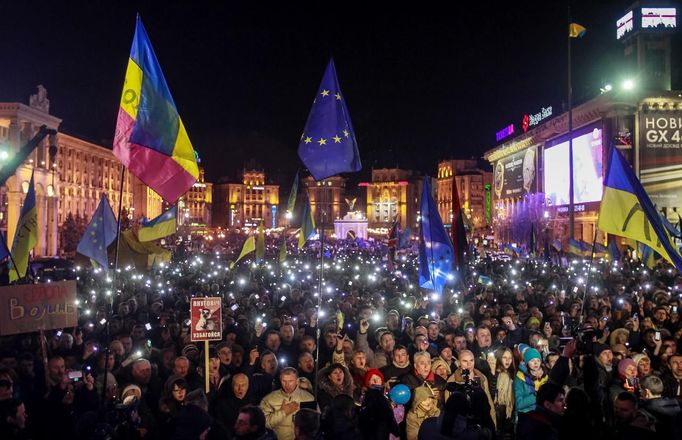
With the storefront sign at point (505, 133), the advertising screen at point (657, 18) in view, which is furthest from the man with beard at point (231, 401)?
the storefront sign at point (505, 133)

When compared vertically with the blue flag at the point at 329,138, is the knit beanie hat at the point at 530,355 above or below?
below

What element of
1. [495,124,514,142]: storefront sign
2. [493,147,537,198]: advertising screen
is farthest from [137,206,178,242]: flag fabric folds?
[495,124,514,142]: storefront sign

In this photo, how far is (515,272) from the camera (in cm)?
2311

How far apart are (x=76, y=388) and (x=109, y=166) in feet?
271

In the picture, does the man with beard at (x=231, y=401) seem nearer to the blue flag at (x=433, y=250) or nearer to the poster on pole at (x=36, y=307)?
the poster on pole at (x=36, y=307)

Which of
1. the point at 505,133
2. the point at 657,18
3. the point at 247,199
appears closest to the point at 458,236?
the point at 657,18

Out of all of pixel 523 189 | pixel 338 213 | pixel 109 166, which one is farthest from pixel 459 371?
pixel 338 213

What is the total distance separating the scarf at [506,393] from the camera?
748 centimetres

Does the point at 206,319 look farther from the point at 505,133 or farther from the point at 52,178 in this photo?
the point at 505,133

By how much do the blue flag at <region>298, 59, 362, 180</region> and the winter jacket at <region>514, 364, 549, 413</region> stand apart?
3882mm

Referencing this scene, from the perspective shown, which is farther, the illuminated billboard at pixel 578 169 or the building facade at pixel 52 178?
the building facade at pixel 52 178

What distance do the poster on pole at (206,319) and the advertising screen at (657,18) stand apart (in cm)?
5101

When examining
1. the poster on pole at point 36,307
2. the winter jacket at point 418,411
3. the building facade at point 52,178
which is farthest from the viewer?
the building facade at point 52,178

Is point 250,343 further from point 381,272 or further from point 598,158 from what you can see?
point 598,158
